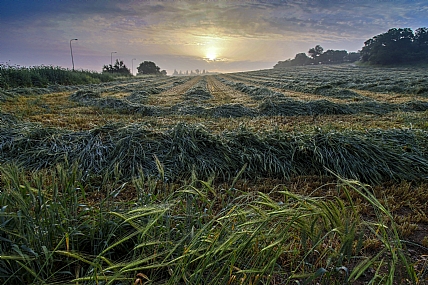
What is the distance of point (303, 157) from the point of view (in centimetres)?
311

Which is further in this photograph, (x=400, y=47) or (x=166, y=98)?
(x=400, y=47)

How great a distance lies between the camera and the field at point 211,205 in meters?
1.29

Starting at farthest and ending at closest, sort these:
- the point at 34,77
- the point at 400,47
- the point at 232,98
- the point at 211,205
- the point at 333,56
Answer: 1. the point at 333,56
2. the point at 400,47
3. the point at 34,77
4. the point at 232,98
5. the point at 211,205

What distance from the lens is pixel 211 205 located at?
5.27 feet

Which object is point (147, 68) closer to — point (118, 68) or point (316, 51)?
point (118, 68)

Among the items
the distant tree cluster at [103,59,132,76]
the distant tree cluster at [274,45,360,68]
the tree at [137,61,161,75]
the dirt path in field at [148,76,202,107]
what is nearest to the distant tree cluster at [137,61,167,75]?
the tree at [137,61,161,75]

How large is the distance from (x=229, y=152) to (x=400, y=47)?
157 feet

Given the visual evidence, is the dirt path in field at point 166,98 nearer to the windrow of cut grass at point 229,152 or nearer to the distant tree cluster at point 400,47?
the windrow of cut grass at point 229,152

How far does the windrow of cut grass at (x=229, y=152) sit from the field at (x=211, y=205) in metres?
0.02

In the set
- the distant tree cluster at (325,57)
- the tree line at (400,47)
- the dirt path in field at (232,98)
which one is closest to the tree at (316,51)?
the distant tree cluster at (325,57)

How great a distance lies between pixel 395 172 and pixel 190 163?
2.46 metres

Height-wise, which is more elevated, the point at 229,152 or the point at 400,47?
the point at 400,47

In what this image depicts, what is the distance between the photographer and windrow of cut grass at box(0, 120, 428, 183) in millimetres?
2869

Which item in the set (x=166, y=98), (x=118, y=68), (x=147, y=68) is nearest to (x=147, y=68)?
(x=147, y=68)
